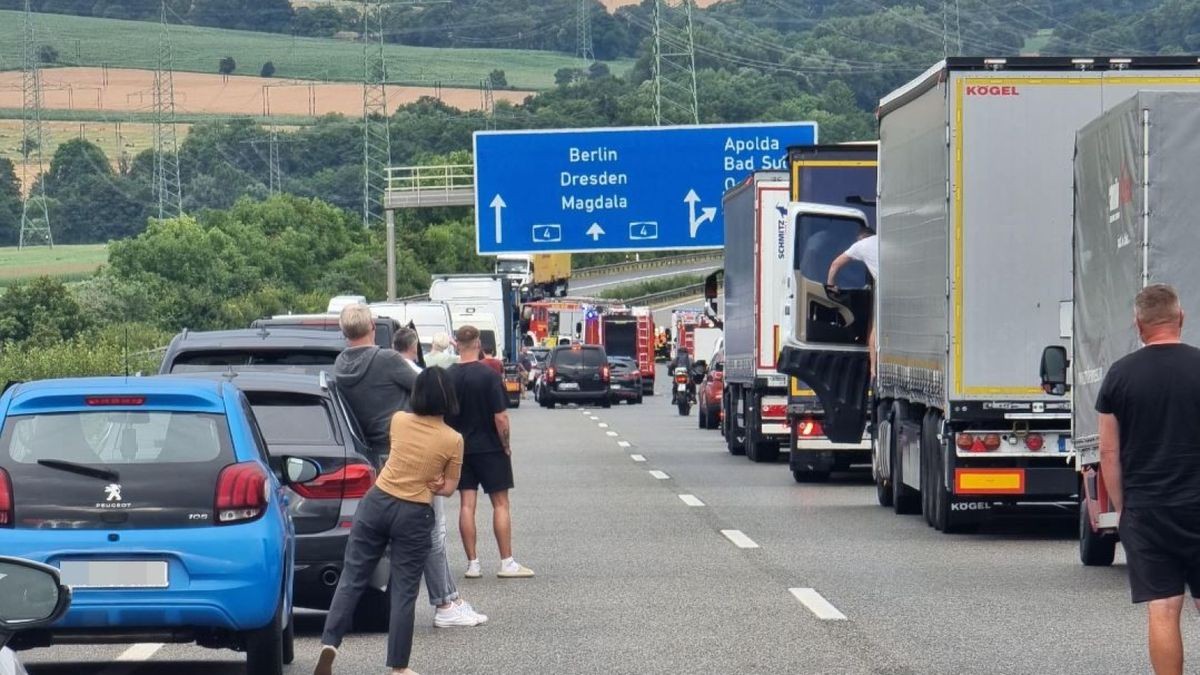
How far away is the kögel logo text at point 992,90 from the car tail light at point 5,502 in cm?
990

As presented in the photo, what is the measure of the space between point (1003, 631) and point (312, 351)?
210 inches

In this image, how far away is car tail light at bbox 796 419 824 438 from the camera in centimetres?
2516

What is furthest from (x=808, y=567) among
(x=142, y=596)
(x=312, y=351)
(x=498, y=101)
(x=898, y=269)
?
(x=498, y=101)

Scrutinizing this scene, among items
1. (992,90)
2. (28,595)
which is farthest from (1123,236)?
(28,595)

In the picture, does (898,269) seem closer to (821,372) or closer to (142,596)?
(821,372)

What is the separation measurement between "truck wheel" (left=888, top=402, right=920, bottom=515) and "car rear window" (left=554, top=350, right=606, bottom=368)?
39498 mm

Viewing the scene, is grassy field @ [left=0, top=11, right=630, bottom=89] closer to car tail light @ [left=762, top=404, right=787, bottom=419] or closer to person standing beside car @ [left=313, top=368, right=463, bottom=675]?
car tail light @ [left=762, top=404, right=787, bottom=419]

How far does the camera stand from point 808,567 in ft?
51.6

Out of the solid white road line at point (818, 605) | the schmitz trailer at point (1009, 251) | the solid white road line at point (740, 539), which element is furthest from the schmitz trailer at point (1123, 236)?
the solid white road line at point (740, 539)

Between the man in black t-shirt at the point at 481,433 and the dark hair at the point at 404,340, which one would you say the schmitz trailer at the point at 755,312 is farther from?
the man in black t-shirt at the point at 481,433

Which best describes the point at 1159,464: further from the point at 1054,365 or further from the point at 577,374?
the point at 577,374

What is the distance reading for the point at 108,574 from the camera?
970 centimetres

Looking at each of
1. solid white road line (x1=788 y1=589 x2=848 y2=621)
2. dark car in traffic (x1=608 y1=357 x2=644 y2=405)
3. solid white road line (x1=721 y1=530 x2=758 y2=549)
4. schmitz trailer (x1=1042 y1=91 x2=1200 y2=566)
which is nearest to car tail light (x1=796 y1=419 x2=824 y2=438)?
solid white road line (x1=721 y1=530 x2=758 y2=549)

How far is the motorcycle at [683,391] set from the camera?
5212 centimetres
